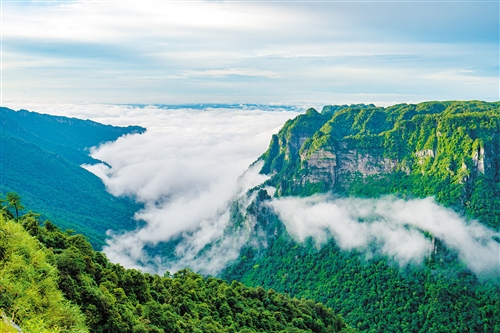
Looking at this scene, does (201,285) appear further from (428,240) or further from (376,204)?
(376,204)

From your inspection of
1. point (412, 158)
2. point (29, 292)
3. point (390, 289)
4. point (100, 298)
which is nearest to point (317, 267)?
point (390, 289)

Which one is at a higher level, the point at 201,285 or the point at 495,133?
the point at 495,133

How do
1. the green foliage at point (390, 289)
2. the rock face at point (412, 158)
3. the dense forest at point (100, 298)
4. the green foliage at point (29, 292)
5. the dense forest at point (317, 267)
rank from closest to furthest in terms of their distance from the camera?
1. the green foliage at point (29, 292)
2. the dense forest at point (100, 298)
3. the dense forest at point (317, 267)
4. the green foliage at point (390, 289)
5. the rock face at point (412, 158)

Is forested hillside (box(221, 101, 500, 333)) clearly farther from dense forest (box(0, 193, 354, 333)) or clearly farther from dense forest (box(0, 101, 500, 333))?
dense forest (box(0, 193, 354, 333))

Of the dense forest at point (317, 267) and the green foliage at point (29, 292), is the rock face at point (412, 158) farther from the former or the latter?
the green foliage at point (29, 292)

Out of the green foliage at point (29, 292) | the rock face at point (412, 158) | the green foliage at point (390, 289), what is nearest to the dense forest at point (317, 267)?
the green foliage at point (29, 292)

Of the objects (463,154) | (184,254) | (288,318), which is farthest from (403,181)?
(184,254)
